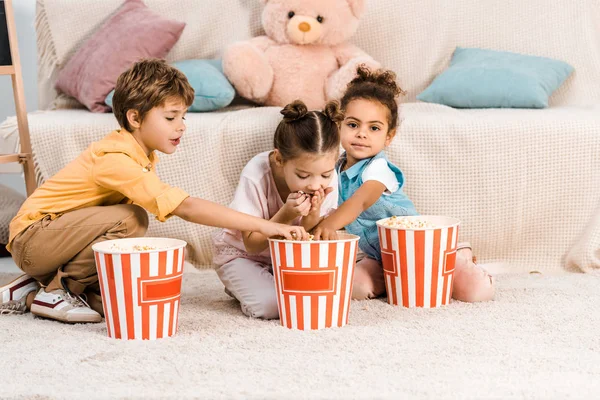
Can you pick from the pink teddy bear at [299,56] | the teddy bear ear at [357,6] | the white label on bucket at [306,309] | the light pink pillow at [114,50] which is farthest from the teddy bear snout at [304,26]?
the white label on bucket at [306,309]

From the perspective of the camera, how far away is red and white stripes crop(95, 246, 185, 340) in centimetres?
136

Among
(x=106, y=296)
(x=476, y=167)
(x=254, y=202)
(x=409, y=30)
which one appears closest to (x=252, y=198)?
(x=254, y=202)

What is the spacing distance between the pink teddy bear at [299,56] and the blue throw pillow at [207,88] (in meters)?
0.06

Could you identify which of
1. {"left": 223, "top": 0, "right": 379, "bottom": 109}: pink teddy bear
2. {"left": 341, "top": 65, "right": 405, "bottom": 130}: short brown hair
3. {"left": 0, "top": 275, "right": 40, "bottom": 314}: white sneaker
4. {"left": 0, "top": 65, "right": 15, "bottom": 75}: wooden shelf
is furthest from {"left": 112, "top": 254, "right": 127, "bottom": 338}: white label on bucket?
{"left": 223, "top": 0, "right": 379, "bottom": 109}: pink teddy bear

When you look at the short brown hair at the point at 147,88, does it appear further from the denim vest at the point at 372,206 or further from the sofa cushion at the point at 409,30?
the sofa cushion at the point at 409,30

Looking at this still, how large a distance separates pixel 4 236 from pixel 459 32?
1682 mm

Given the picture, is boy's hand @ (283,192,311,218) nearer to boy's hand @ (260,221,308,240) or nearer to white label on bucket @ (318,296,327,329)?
boy's hand @ (260,221,308,240)

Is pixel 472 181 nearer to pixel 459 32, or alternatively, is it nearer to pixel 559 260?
pixel 559 260

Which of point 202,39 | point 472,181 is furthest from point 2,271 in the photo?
point 472,181

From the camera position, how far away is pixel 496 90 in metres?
2.31

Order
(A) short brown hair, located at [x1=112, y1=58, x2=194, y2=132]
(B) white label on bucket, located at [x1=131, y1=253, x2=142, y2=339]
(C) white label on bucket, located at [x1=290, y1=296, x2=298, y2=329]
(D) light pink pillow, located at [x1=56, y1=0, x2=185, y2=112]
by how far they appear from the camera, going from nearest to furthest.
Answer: (B) white label on bucket, located at [x1=131, y1=253, x2=142, y2=339], (C) white label on bucket, located at [x1=290, y1=296, x2=298, y2=329], (A) short brown hair, located at [x1=112, y1=58, x2=194, y2=132], (D) light pink pillow, located at [x1=56, y1=0, x2=185, y2=112]

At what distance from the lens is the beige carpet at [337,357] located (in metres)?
1.14

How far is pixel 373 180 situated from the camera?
67.3 inches

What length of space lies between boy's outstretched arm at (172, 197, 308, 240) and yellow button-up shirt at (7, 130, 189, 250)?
28 millimetres
